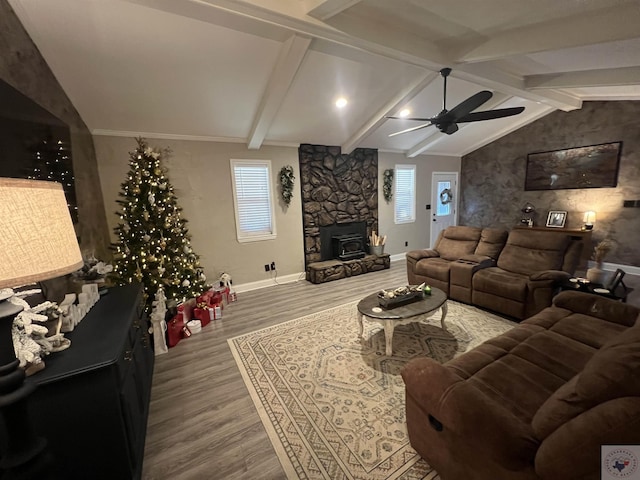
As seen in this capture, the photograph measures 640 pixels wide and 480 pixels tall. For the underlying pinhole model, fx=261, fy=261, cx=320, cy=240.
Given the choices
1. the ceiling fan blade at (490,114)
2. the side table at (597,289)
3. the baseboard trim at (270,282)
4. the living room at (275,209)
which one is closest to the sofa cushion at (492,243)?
the side table at (597,289)

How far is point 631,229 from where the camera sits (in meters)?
4.86

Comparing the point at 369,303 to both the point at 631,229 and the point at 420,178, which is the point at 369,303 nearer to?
the point at 420,178

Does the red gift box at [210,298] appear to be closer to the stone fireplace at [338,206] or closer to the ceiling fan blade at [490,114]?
the stone fireplace at [338,206]

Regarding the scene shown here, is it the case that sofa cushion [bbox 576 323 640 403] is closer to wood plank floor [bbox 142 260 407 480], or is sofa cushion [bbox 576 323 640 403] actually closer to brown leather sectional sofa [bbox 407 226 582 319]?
wood plank floor [bbox 142 260 407 480]

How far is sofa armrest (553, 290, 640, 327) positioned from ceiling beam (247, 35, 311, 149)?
337cm

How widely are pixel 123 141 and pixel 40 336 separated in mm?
3276

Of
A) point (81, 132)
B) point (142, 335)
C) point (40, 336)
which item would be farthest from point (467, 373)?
point (81, 132)

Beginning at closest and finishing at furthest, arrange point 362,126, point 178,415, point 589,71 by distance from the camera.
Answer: point 178,415, point 589,71, point 362,126

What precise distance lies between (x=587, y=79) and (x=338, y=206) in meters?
4.04

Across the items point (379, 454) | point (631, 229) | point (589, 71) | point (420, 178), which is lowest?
point (379, 454)

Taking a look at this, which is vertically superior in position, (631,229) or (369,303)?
(631,229)

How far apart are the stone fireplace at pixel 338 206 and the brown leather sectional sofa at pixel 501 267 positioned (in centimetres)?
145

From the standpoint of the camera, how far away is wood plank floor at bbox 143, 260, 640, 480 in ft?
5.31

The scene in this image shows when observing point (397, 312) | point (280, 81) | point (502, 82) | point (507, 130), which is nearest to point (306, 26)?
point (280, 81)
